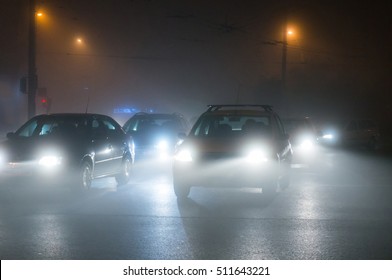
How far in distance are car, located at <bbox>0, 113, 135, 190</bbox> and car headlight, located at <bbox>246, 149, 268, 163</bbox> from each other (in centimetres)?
337

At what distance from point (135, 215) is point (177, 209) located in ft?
2.87

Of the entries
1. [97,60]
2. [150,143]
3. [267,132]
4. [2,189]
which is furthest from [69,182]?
[97,60]

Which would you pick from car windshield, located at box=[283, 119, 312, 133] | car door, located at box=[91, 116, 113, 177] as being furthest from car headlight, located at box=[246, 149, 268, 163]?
car windshield, located at box=[283, 119, 312, 133]

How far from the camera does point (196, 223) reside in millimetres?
8633

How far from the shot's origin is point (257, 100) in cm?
6238

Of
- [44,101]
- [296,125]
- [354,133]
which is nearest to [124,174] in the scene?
[296,125]

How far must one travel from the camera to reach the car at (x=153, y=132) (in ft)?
67.7

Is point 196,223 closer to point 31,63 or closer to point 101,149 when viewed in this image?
point 101,149

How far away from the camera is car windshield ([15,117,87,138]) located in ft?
41.6

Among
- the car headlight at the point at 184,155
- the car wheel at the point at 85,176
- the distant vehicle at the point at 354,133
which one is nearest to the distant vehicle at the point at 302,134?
the distant vehicle at the point at 354,133

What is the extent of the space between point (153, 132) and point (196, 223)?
12296 mm

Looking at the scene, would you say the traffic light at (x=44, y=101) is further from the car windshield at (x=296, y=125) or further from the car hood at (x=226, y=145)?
the car hood at (x=226, y=145)

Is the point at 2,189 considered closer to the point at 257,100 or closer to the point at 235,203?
the point at 235,203

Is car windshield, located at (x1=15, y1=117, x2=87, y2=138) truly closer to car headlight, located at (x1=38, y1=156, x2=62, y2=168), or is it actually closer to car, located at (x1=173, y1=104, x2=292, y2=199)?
car headlight, located at (x1=38, y1=156, x2=62, y2=168)
